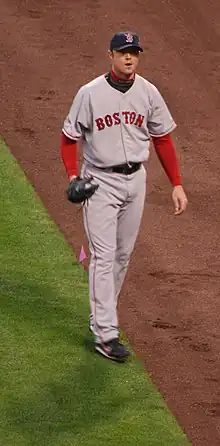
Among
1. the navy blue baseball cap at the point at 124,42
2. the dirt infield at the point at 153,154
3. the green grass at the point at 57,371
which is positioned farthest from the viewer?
the dirt infield at the point at 153,154

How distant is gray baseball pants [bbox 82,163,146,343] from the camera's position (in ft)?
26.6

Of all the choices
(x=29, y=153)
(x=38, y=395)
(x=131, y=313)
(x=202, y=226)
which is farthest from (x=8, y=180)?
(x=38, y=395)

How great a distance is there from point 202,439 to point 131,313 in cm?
162

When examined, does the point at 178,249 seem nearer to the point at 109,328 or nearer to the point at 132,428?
the point at 109,328

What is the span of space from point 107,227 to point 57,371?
35.3 inches

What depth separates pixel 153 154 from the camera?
38.2 feet

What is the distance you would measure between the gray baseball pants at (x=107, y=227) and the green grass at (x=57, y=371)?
0.29 m

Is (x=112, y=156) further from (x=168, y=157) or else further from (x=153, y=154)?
(x=153, y=154)

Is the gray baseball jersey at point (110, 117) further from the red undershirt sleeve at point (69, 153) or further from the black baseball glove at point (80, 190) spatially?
the black baseball glove at point (80, 190)

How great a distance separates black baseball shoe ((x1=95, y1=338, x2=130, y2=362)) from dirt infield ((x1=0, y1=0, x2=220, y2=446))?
17cm

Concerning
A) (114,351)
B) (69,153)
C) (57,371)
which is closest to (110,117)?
(69,153)

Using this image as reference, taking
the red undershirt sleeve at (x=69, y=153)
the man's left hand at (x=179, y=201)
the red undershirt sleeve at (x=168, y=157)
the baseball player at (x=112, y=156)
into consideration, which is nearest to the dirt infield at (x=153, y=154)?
the baseball player at (x=112, y=156)

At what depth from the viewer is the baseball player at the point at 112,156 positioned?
800 centimetres

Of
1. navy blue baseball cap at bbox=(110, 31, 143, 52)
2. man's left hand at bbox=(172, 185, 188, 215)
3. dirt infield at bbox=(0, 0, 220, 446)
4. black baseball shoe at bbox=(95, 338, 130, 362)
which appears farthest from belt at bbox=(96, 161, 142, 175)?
dirt infield at bbox=(0, 0, 220, 446)
